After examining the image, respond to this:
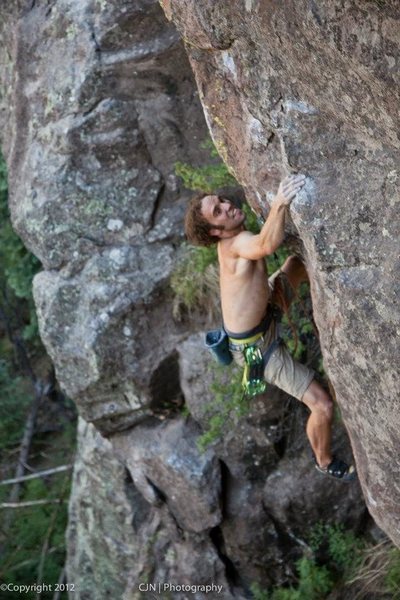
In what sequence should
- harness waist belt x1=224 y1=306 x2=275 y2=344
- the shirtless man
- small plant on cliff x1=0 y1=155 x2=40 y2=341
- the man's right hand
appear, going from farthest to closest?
small plant on cliff x1=0 y1=155 x2=40 y2=341
harness waist belt x1=224 y1=306 x2=275 y2=344
the shirtless man
the man's right hand

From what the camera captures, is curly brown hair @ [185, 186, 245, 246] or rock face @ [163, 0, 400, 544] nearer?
rock face @ [163, 0, 400, 544]

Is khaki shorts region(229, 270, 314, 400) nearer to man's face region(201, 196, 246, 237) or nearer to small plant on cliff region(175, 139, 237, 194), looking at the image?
man's face region(201, 196, 246, 237)

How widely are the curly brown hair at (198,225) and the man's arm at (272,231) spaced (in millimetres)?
204

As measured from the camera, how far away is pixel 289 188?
4.73 metres

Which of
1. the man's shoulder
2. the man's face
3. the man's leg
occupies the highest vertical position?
the man's face

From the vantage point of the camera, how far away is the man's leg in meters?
6.18

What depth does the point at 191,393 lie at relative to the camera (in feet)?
25.6

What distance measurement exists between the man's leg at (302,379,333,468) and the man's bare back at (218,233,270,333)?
29.6 inches

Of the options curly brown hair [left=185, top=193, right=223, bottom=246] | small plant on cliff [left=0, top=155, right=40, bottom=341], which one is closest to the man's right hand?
curly brown hair [left=185, top=193, right=223, bottom=246]

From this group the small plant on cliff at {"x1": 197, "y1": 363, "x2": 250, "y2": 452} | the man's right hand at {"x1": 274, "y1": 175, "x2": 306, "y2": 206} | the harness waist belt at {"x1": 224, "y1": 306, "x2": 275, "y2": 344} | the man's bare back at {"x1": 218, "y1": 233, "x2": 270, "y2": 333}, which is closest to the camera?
the man's right hand at {"x1": 274, "y1": 175, "x2": 306, "y2": 206}

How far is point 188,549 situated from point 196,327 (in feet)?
A: 7.56

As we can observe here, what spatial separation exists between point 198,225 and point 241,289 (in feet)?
1.91

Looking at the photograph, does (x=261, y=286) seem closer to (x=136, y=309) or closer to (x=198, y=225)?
(x=198, y=225)

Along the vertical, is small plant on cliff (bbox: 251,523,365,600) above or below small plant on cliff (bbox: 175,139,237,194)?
below
